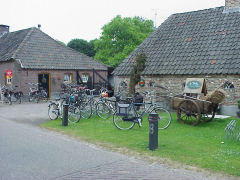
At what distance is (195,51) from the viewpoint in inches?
627

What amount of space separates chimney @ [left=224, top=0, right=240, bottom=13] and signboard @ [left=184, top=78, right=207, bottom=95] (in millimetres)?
6419

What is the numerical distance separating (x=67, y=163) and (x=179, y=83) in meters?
10.2

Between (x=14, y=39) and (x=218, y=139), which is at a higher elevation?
(x=14, y=39)

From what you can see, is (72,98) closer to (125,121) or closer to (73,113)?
(73,113)

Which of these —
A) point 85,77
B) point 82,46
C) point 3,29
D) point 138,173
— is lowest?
point 138,173

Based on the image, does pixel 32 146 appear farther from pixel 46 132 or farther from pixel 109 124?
pixel 109 124

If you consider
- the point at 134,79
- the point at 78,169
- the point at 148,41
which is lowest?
the point at 78,169

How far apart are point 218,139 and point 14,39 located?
23.8 m

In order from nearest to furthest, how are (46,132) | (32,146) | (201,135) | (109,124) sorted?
(32,146) → (201,135) → (46,132) → (109,124)

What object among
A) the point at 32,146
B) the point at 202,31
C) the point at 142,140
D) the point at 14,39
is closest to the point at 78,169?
the point at 32,146

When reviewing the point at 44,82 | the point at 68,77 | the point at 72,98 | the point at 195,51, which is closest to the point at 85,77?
the point at 68,77

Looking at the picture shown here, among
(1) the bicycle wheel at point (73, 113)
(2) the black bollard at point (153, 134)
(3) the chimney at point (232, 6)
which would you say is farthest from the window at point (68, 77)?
(2) the black bollard at point (153, 134)

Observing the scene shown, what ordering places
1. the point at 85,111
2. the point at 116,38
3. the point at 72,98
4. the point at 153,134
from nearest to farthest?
the point at 153,134, the point at 72,98, the point at 85,111, the point at 116,38

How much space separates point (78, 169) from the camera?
6344 mm
